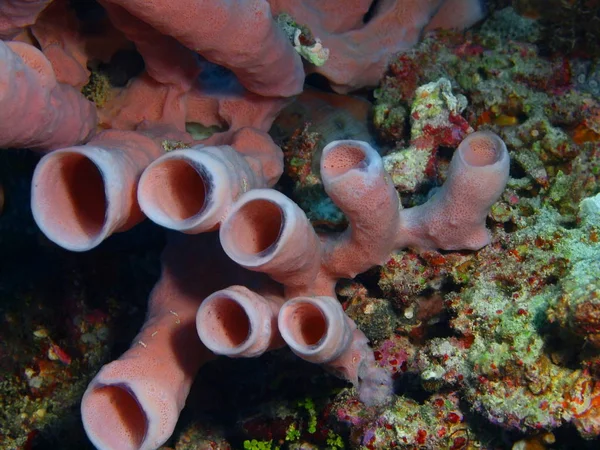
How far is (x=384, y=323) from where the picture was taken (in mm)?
2686

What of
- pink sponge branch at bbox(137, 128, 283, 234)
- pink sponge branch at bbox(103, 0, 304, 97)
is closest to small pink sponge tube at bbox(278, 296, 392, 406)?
pink sponge branch at bbox(137, 128, 283, 234)

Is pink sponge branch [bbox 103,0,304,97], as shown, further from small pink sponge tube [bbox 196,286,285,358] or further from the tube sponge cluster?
small pink sponge tube [bbox 196,286,285,358]

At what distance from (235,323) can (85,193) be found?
87cm

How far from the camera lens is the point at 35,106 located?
2094 millimetres

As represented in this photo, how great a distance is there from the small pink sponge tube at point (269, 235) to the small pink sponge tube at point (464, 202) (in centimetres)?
56

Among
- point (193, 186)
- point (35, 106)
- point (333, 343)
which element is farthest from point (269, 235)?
point (35, 106)

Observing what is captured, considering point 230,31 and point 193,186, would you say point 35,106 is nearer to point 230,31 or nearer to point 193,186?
point 193,186

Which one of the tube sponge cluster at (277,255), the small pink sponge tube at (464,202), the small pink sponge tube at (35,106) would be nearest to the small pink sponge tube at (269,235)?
the tube sponge cluster at (277,255)

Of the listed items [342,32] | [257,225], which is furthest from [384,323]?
[342,32]

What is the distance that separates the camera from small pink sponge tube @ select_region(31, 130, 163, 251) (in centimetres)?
202

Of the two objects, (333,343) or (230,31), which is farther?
(230,31)

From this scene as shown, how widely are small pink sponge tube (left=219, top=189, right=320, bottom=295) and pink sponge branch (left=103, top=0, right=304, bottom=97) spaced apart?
73 cm

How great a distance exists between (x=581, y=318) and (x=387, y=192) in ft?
2.87

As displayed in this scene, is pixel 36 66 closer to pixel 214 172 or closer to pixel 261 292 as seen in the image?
pixel 214 172
